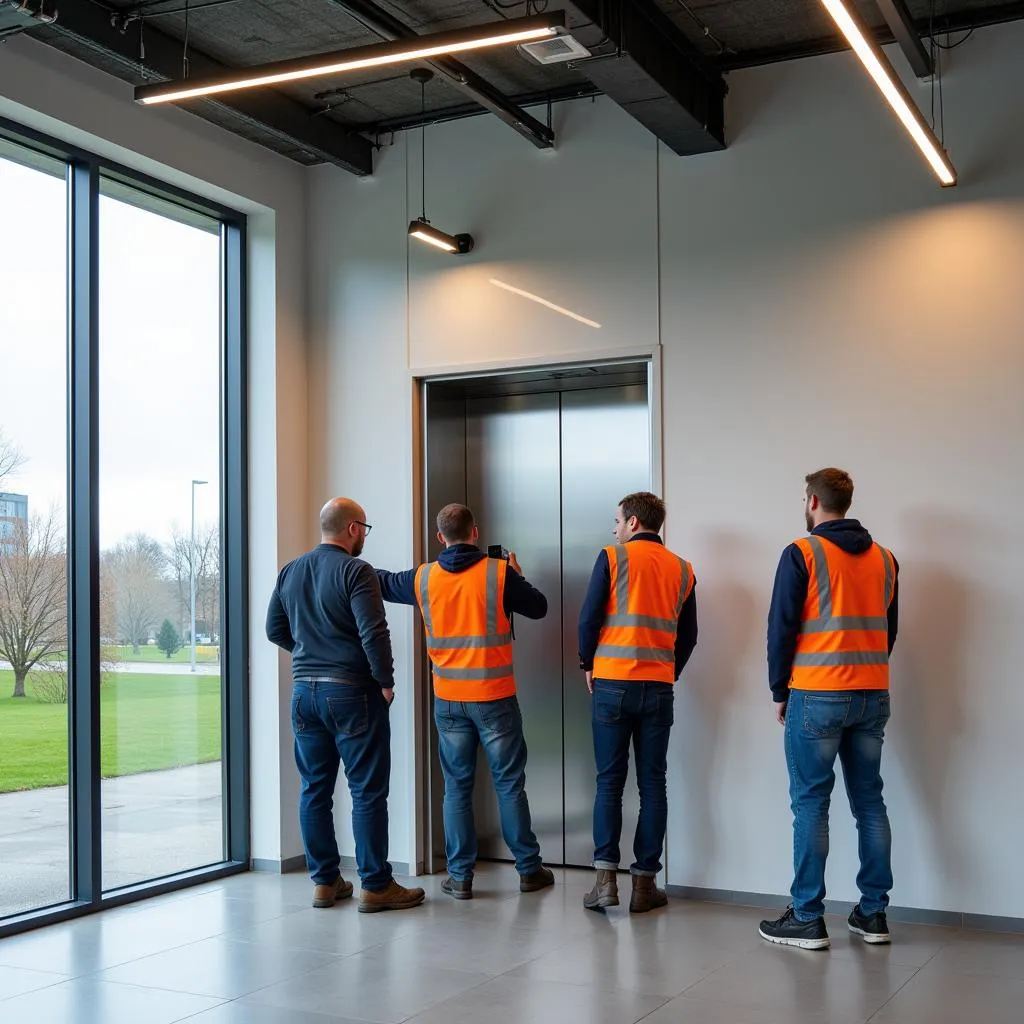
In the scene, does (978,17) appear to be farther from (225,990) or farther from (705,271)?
(225,990)

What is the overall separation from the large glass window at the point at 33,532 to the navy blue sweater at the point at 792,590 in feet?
9.96

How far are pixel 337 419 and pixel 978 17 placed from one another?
3537 millimetres

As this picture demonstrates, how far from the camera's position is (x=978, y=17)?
208 inches

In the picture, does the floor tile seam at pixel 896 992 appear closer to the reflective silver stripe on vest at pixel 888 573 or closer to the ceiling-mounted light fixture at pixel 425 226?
the reflective silver stripe on vest at pixel 888 573

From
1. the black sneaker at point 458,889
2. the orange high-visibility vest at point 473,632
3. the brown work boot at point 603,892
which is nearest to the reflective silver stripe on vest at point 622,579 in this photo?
the orange high-visibility vest at point 473,632

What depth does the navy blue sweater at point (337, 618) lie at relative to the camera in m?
5.43

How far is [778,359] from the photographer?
5.63m

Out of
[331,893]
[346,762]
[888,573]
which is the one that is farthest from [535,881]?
[888,573]

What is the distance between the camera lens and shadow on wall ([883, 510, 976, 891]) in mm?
5199

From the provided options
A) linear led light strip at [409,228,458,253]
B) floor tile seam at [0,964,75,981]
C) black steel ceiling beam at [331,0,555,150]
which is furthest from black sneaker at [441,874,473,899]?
black steel ceiling beam at [331,0,555,150]

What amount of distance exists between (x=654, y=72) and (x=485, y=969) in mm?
3516

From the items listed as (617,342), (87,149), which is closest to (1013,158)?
(617,342)

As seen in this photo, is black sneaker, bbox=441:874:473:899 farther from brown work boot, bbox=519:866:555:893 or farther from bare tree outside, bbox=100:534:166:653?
bare tree outside, bbox=100:534:166:653

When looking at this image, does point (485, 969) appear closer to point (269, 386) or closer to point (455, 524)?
point (455, 524)
